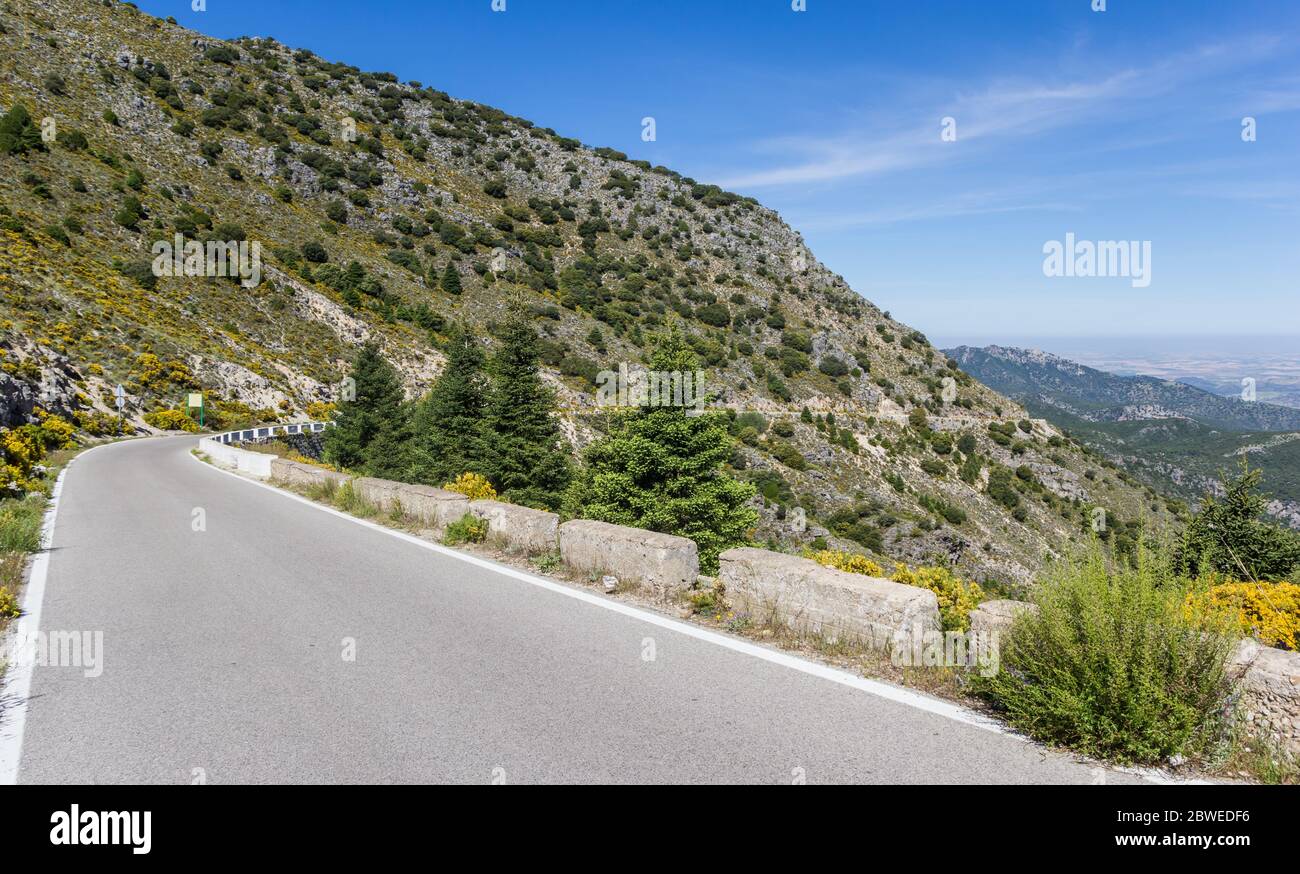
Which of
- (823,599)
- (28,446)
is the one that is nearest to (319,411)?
(28,446)

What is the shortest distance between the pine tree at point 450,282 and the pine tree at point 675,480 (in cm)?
5124

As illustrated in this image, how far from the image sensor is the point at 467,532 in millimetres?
8852

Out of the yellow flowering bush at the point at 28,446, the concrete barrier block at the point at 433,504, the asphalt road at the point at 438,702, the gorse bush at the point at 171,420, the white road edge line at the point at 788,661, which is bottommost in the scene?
the asphalt road at the point at 438,702

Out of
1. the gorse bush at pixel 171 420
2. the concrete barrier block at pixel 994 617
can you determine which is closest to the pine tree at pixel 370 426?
the gorse bush at pixel 171 420

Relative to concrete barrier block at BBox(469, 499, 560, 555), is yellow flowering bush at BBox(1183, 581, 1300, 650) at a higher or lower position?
lower

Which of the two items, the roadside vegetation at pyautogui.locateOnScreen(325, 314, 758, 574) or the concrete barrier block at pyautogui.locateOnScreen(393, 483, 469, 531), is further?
the roadside vegetation at pyautogui.locateOnScreen(325, 314, 758, 574)

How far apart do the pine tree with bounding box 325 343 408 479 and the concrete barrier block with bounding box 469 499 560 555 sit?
3001cm

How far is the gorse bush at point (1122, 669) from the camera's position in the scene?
331cm

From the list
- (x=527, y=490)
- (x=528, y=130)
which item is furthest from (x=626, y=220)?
(x=527, y=490)

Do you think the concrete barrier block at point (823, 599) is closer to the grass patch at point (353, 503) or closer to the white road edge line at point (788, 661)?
the white road edge line at point (788, 661)

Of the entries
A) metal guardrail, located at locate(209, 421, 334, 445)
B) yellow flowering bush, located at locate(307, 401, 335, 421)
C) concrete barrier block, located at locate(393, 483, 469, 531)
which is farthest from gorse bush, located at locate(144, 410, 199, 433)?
concrete barrier block, located at locate(393, 483, 469, 531)

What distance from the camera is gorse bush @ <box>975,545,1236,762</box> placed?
331cm

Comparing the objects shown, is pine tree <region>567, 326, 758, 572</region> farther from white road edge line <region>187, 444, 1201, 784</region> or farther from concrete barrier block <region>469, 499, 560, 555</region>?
white road edge line <region>187, 444, 1201, 784</region>
